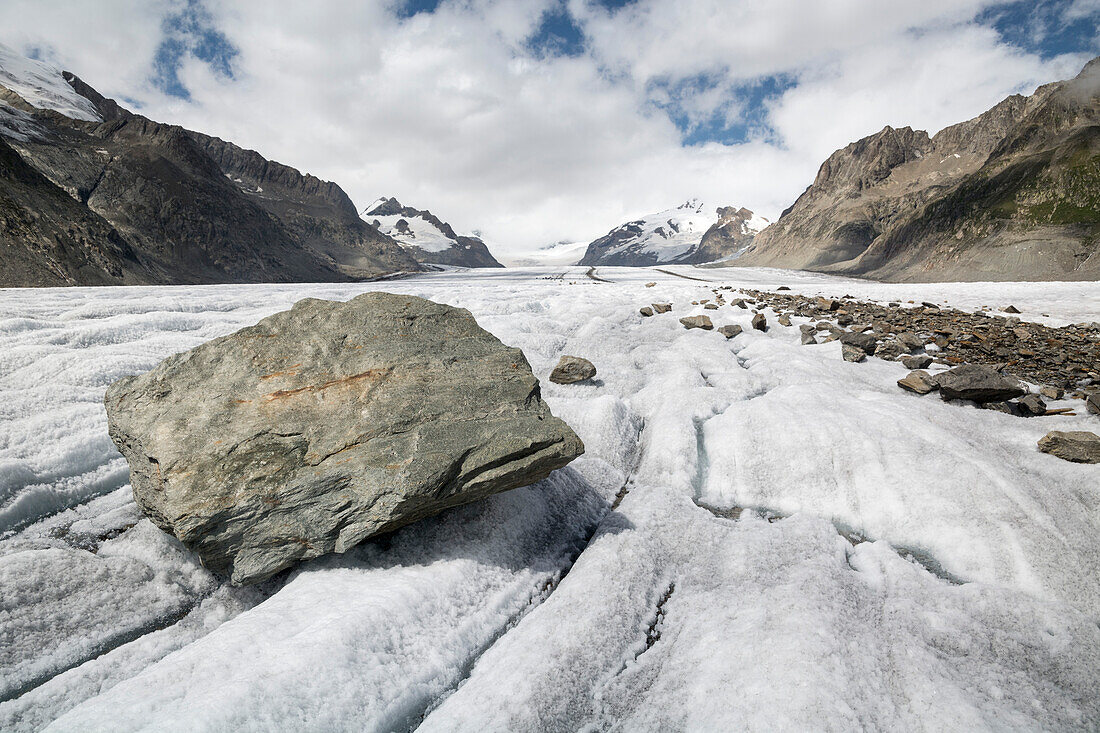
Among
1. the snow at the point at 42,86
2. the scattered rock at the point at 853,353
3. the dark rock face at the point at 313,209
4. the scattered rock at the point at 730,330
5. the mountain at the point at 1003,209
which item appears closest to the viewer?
the scattered rock at the point at 853,353

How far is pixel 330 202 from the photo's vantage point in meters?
189

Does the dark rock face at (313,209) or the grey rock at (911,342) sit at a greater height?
the dark rock face at (313,209)

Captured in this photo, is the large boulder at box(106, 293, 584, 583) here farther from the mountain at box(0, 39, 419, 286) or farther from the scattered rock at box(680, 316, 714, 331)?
the mountain at box(0, 39, 419, 286)

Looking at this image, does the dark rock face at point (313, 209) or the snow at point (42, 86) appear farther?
the dark rock face at point (313, 209)

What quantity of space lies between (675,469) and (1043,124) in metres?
112

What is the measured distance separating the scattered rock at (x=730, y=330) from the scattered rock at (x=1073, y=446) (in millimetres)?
6388

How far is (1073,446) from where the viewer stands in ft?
18.2

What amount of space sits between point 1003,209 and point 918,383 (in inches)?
3529

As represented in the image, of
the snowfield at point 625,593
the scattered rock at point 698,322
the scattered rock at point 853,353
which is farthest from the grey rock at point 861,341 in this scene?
the scattered rock at point 698,322

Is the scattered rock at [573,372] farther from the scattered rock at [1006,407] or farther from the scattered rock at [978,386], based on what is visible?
the scattered rock at [1006,407]

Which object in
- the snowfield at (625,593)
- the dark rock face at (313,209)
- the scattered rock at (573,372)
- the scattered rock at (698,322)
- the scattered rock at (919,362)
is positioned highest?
the dark rock face at (313,209)

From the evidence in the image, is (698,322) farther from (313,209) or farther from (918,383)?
(313,209)

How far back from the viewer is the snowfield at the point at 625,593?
2982 millimetres

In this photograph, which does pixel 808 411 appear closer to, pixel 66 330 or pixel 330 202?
pixel 66 330
